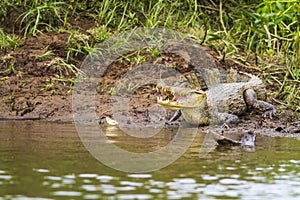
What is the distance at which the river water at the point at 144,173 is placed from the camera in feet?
12.4

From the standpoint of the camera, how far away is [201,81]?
848 cm

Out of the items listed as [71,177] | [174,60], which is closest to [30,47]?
[174,60]

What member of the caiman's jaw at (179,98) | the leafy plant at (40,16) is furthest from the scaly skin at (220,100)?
the leafy plant at (40,16)

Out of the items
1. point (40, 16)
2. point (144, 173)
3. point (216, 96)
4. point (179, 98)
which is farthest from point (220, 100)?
point (144, 173)

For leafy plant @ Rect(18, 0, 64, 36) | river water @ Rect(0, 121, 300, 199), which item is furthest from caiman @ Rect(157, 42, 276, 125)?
leafy plant @ Rect(18, 0, 64, 36)

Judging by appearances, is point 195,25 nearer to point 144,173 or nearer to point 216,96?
point 216,96

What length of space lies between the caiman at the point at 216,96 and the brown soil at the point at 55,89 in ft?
0.45

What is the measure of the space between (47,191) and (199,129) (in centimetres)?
367

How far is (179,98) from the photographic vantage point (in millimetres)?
7395

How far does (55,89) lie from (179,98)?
1.54m

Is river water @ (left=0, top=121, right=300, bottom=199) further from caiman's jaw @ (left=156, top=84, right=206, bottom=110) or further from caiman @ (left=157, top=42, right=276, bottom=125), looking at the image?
caiman @ (left=157, top=42, right=276, bottom=125)

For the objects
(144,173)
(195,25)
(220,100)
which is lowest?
(144,173)

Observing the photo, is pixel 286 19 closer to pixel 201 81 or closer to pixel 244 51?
pixel 244 51

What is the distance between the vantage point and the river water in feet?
12.4
